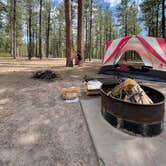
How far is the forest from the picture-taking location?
10.9 meters

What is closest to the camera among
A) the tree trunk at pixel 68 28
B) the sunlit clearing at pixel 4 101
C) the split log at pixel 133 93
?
the split log at pixel 133 93

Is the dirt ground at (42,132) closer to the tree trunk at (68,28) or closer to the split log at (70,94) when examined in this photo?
the split log at (70,94)

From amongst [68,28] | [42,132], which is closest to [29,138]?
[42,132]

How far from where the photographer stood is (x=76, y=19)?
24.5m

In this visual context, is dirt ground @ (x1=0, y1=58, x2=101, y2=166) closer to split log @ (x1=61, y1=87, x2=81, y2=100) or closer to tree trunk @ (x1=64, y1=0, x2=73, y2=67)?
split log @ (x1=61, y1=87, x2=81, y2=100)

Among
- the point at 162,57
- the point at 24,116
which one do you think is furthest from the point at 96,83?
the point at 162,57

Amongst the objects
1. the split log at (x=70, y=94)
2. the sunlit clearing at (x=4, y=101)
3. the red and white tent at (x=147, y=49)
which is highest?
the red and white tent at (x=147, y=49)

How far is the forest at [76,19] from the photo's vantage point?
10.9 m

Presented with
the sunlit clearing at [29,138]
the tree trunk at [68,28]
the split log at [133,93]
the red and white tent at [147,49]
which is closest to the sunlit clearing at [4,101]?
the sunlit clearing at [29,138]

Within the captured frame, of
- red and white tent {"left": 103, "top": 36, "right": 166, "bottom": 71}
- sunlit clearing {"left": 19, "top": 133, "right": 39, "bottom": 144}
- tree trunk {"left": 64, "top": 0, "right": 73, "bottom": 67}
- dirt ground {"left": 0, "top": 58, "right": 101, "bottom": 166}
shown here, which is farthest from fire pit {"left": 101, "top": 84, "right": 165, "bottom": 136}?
tree trunk {"left": 64, "top": 0, "right": 73, "bottom": 67}

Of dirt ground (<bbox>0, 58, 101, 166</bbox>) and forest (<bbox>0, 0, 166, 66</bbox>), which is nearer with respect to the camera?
dirt ground (<bbox>0, 58, 101, 166</bbox>)

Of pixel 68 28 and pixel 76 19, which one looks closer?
pixel 68 28

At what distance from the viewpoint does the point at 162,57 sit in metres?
6.54

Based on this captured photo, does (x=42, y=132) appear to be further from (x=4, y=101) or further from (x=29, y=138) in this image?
(x=4, y=101)
